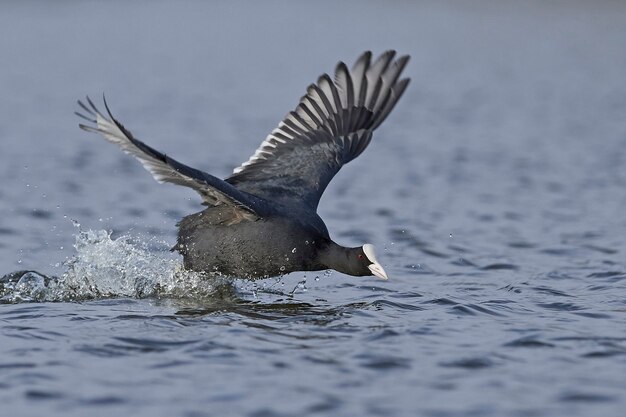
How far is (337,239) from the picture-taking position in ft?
34.4

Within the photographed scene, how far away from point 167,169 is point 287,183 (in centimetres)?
167

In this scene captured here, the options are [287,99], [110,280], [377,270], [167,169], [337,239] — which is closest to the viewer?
[167,169]

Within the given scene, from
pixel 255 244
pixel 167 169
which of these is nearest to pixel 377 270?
pixel 255 244

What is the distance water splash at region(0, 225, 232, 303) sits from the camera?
808 centimetres

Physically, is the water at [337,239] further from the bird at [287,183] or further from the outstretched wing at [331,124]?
Answer: the outstretched wing at [331,124]

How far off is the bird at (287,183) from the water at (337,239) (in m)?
0.33

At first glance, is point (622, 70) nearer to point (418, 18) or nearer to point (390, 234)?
point (418, 18)

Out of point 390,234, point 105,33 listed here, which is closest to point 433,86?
point 105,33

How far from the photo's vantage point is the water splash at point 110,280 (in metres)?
8.08

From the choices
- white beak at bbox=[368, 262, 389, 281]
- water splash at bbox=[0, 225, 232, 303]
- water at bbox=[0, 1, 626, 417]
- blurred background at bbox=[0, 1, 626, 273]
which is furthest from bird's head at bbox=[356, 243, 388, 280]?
blurred background at bbox=[0, 1, 626, 273]

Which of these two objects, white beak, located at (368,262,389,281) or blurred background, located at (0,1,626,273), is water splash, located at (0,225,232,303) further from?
white beak, located at (368,262,389,281)

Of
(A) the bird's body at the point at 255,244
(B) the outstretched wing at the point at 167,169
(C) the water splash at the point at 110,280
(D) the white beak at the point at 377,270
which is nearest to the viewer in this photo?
(B) the outstretched wing at the point at 167,169

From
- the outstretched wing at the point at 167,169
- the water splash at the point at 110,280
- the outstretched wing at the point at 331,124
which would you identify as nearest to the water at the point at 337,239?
the water splash at the point at 110,280

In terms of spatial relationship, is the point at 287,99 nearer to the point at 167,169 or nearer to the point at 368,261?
the point at 368,261
